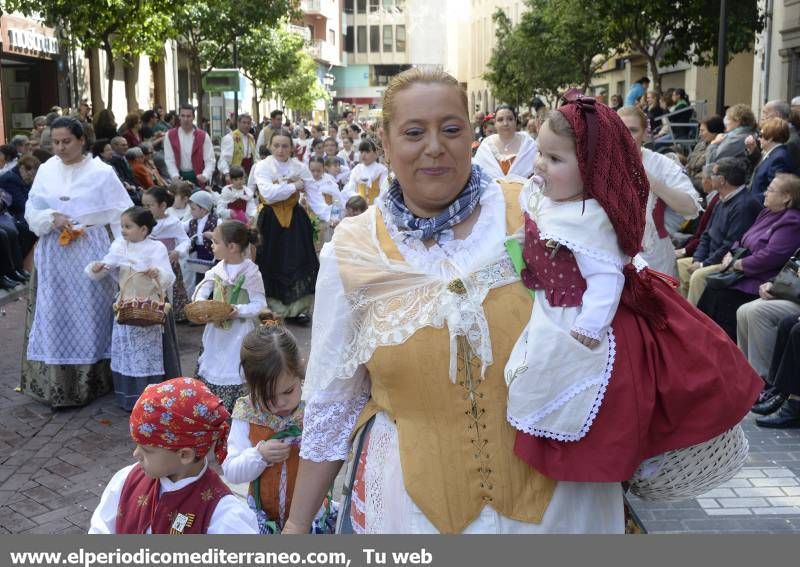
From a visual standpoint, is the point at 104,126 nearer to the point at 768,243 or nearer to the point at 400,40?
the point at 768,243

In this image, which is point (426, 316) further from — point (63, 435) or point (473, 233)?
point (63, 435)

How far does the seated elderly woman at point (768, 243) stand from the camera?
754 centimetres

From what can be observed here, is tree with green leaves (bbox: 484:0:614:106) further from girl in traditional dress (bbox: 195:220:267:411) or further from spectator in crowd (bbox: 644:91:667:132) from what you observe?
girl in traditional dress (bbox: 195:220:267:411)

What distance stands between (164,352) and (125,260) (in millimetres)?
786

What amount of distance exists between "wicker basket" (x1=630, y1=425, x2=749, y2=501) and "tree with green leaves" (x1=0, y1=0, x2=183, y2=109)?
15.5 meters

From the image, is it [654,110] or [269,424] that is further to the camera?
[654,110]

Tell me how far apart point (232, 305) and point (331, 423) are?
4.01m

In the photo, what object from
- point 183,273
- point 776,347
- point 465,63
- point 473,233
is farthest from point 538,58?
point 465,63

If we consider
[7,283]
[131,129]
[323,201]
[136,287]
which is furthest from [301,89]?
[136,287]

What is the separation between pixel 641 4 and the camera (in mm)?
20875

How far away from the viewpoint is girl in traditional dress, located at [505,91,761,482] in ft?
7.61

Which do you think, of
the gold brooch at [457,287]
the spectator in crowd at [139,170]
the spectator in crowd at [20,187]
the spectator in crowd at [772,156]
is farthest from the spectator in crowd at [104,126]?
the gold brooch at [457,287]

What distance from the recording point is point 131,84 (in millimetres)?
30125

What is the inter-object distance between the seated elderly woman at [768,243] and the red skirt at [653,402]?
557cm
